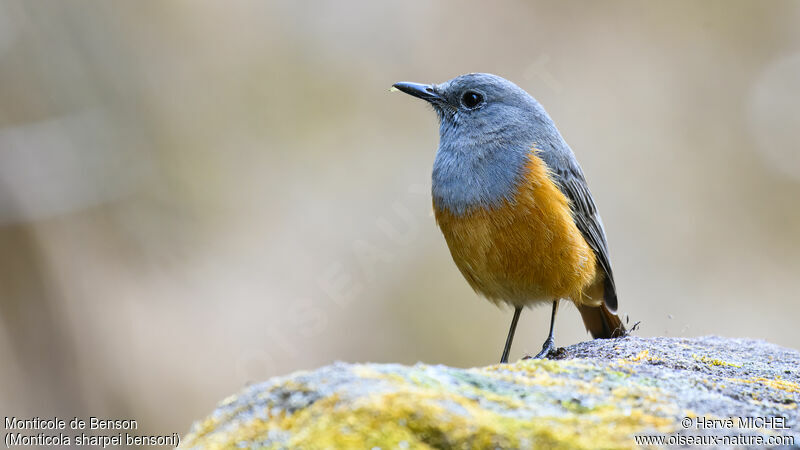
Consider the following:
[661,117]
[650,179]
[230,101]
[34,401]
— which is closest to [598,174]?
[650,179]

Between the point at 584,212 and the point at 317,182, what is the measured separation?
16.4ft

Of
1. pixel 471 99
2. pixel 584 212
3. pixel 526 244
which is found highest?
pixel 471 99

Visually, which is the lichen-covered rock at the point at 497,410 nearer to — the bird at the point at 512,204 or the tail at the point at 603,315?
the bird at the point at 512,204

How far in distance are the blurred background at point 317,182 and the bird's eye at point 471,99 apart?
410 centimetres

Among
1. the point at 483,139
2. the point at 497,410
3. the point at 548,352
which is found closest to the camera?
the point at 497,410

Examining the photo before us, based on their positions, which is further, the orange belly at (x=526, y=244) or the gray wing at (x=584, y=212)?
the gray wing at (x=584, y=212)

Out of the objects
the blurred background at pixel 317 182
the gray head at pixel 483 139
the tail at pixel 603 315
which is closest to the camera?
the gray head at pixel 483 139

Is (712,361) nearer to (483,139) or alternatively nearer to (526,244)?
(526,244)

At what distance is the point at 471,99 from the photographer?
498 cm

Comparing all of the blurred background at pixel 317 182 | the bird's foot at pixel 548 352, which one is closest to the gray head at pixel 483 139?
the bird's foot at pixel 548 352

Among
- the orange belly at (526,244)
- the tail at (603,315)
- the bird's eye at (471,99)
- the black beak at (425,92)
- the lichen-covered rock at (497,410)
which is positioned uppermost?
the black beak at (425,92)
